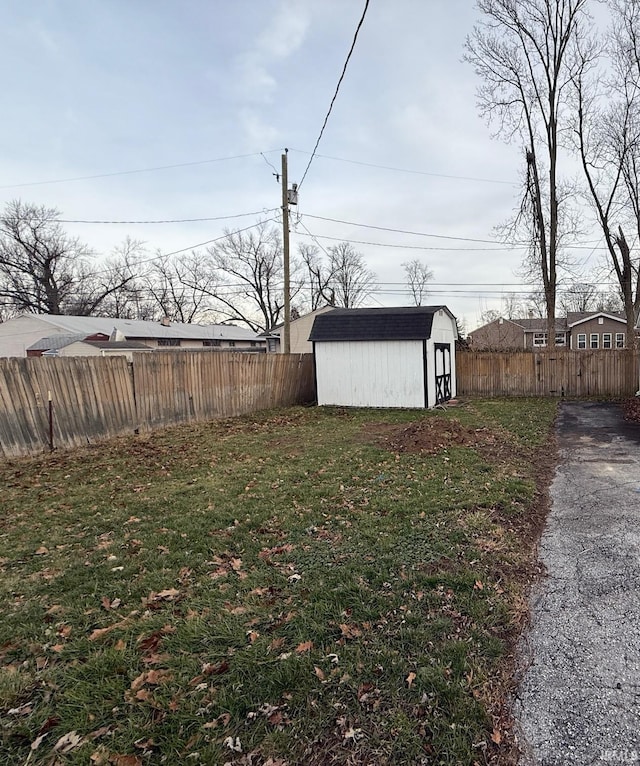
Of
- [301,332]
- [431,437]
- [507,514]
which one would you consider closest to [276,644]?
[507,514]

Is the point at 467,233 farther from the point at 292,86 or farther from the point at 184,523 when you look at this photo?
the point at 184,523

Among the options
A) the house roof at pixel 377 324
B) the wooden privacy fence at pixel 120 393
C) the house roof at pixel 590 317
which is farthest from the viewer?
the house roof at pixel 590 317

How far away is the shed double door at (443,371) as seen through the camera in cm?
1373

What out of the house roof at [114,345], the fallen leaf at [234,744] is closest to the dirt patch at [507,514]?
the fallen leaf at [234,744]

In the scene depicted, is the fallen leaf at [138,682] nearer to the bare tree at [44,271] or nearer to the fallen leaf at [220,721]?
the fallen leaf at [220,721]

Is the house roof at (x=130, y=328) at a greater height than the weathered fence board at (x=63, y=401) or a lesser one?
greater

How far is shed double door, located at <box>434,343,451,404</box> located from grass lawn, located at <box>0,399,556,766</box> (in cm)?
825

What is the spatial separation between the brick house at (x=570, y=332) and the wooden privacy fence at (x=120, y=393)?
997 inches

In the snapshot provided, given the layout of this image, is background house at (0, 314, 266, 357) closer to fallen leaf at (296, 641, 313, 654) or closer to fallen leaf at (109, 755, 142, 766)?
fallen leaf at (296, 641, 313, 654)

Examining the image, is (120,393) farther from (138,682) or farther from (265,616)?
(138,682)

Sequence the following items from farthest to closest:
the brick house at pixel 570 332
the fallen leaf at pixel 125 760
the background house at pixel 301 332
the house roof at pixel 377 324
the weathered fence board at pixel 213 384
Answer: the brick house at pixel 570 332
the background house at pixel 301 332
the house roof at pixel 377 324
the weathered fence board at pixel 213 384
the fallen leaf at pixel 125 760

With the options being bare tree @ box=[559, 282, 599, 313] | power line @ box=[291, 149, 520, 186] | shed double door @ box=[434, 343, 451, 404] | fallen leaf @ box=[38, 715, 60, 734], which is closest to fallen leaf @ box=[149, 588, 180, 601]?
fallen leaf @ box=[38, 715, 60, 734]

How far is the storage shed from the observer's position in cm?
1287

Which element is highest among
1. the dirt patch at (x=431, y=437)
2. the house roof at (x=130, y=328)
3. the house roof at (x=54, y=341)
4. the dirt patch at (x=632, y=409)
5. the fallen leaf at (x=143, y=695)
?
the house roof at (x=130, y=328)
